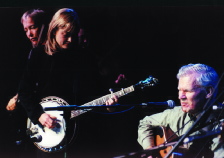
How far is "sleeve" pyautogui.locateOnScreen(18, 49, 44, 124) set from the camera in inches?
140

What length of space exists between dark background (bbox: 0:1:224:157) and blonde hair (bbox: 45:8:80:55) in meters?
0.08

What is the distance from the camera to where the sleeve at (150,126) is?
3033 mm

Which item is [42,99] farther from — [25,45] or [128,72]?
[128,72]

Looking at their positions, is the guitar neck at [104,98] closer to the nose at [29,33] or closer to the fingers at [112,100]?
the fingers at [112,100]

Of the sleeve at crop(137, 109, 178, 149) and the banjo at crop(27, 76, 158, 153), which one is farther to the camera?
the banjo at crop(27, 76, 158, 153)

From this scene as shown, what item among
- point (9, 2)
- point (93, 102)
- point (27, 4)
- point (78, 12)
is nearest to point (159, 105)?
point (93, 102)

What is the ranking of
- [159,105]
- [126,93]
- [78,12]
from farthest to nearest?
[78,12] < [126,93] < [159,105]

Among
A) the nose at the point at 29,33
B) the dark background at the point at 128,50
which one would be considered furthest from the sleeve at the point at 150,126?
the nose at the point at 29,33

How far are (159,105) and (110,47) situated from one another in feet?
4.39

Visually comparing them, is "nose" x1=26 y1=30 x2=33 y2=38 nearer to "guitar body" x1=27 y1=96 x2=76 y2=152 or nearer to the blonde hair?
the blonde hair

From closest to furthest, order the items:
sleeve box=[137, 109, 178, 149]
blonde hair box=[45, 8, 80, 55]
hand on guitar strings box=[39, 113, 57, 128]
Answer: sleeve box=[137, 109, 178, 149] < hand on guitar strings box=[39, 113, 57, 128] < blonde hair box=[45, 8, 80, 55]

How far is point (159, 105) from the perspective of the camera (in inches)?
97.8

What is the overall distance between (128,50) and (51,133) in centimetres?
130

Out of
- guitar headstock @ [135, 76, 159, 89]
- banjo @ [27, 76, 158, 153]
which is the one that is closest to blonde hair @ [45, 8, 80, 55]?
banjo @ [27, 76, 158, 153]
